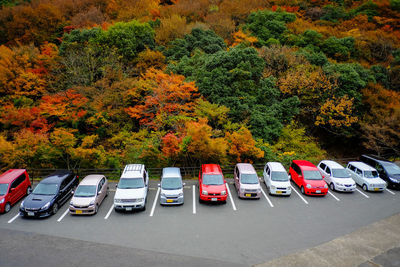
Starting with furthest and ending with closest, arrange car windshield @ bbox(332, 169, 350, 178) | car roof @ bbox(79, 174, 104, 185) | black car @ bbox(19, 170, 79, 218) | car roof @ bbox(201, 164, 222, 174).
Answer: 1. car windshield @ bbox(332, 169, 350, 178)
2. car roof @ bbox(201, 164, 222, 174)
3. car roof @ bbox(79, 174, 104, 185)
4. black car @ bbox(19, 170, 79, 218)

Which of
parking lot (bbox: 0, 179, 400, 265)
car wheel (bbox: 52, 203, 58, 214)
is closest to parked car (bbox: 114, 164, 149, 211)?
→ parking lot (bbox: 0, 179, 400, 265)

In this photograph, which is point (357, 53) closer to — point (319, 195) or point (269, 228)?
point (319, 195)

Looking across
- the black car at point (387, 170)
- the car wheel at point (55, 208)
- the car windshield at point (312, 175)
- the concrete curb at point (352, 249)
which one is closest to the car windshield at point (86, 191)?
the car wheel at point (55, 208)

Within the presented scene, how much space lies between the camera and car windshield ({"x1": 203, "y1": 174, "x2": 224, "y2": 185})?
592 inches

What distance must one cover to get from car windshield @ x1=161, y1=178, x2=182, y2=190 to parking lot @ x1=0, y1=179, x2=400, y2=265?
3.68 feet

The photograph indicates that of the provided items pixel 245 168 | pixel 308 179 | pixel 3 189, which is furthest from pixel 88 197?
pixel 308 179

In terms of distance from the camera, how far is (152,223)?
41.2 feet

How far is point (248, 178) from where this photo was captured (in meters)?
15.7

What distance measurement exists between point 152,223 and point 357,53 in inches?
1344

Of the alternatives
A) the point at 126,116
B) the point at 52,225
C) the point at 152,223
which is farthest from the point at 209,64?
the point at 52,225

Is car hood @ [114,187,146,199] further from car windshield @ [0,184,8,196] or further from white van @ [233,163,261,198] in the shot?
car windshield @ [0,184,8,196]

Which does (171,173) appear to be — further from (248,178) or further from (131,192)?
(248,178)

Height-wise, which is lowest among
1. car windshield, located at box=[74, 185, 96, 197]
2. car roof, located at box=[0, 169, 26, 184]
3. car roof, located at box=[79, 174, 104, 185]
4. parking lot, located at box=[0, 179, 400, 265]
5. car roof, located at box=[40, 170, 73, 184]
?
parking lot, located at box=[0, 179, 400, 265]

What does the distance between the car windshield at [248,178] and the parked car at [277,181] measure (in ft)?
3.72
